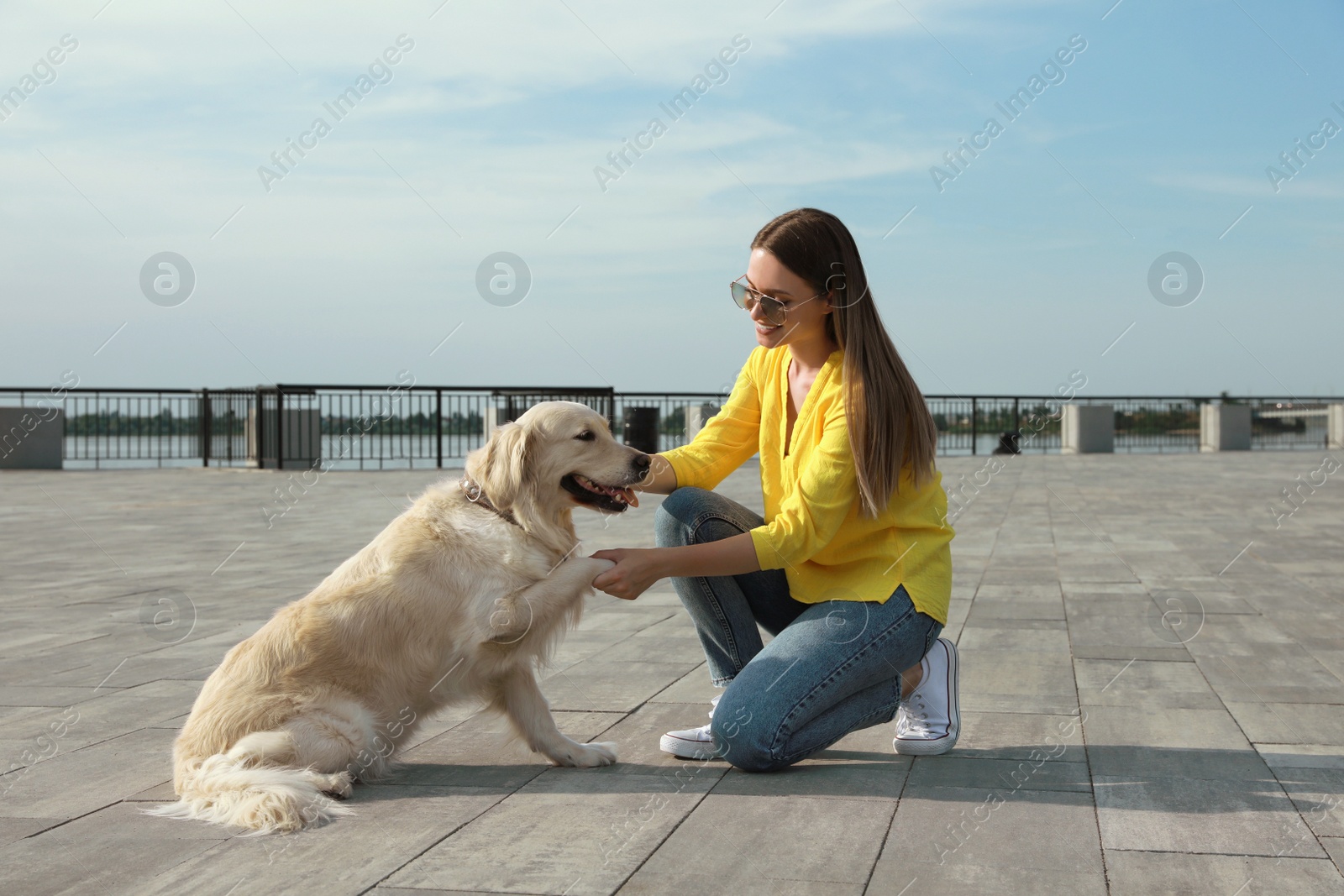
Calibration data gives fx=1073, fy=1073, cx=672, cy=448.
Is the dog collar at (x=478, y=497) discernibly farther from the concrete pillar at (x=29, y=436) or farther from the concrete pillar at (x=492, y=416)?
the concrete pillar at (x=29, y=436)

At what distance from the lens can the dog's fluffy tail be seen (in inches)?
106

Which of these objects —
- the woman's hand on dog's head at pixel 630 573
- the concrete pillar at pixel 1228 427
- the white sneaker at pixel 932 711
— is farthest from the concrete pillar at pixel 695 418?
the woman's hand on dog's head at pixel 630 573

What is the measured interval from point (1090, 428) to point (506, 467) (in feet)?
79.2

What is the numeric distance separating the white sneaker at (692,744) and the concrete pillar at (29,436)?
18.7 meters

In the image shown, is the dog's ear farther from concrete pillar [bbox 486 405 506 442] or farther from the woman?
concrete pillar [bbox 486 405 506 442]

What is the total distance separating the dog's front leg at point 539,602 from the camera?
3.05 metres

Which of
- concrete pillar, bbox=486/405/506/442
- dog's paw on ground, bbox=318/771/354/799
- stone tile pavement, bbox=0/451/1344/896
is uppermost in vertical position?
concrete pillar, bbox=486/405/506/442

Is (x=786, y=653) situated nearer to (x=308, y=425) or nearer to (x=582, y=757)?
(x=582, y=757)

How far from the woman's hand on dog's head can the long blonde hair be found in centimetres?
67

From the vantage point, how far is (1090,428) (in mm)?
25078

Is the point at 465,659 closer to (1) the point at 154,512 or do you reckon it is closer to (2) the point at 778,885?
(2) the point at 778,885

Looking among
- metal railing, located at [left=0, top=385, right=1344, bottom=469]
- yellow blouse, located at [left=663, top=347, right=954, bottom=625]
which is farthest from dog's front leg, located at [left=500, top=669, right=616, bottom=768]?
metal railing, located at [left=0, top=385, right=1344, bottom=469]

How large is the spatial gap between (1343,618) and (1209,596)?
786 millimetres

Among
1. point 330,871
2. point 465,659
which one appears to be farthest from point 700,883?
point 465,659
